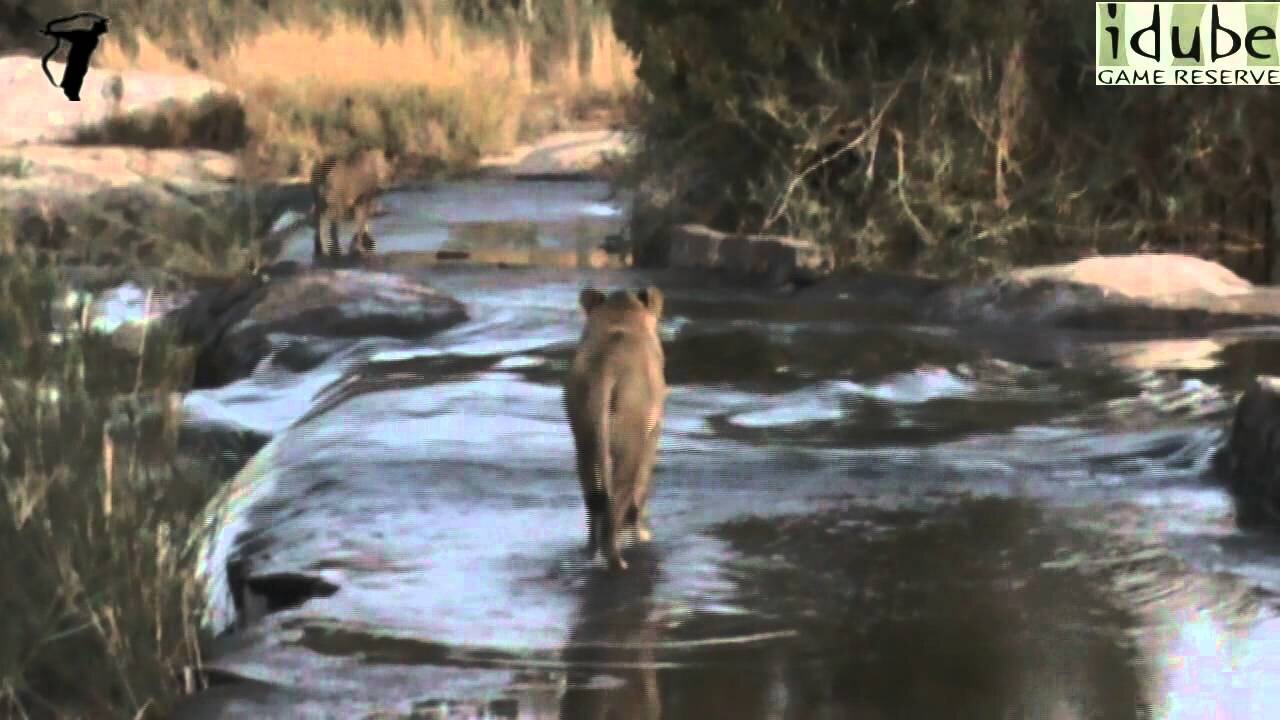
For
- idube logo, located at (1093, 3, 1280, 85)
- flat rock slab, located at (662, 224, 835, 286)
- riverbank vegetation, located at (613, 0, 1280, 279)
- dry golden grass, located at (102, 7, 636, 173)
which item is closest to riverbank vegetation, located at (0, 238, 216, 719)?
flat rock slab, located at (662, 224, 835, 286)

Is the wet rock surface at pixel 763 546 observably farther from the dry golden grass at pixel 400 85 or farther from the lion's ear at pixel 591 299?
the dry golden grass at pixel 400 85

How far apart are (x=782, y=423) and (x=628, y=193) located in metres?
8.42

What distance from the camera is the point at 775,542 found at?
509 centimetres

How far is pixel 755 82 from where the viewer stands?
12.1 meters

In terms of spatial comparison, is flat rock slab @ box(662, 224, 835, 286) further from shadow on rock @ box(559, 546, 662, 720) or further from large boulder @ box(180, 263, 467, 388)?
shadow on rock @ box(559, 546, 662, 720)

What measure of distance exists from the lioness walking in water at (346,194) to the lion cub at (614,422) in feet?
28.3

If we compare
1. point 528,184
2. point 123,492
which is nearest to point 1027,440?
point 123,492

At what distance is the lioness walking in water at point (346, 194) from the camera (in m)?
13.4

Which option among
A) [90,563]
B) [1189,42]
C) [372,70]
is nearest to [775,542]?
[90,563]

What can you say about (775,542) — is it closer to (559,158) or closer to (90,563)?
(90,563)

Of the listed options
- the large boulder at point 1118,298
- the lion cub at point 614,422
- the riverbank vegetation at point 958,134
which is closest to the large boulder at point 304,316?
the large boulder at point 1118,298

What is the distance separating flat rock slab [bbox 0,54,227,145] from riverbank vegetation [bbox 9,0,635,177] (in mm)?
257

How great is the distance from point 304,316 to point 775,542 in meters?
4.77

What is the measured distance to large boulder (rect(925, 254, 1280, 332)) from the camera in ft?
29.7
